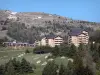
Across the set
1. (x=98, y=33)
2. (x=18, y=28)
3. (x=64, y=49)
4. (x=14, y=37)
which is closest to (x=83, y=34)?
(x=98, y=33)

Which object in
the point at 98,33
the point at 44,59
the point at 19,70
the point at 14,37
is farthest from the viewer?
the point at 14,37

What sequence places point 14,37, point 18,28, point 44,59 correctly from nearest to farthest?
point 44,59
point 14,37
point 18,28

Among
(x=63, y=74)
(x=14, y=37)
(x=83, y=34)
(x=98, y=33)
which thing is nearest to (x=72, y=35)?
(x=83, y=34)

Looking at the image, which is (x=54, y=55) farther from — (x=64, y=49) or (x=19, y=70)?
(x=19, y=70)

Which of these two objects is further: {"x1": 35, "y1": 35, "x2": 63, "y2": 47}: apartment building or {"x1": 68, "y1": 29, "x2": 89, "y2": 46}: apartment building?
{"x1": 35, "y1": 35, "x2": 63, "y2": 47}: apartment building

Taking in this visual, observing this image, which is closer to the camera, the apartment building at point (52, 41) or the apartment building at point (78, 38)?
the apartment building at point (78, 38)

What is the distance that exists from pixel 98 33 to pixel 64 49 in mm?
16521

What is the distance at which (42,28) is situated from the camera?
16000 centimetres

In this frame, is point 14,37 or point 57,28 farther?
point 57,28

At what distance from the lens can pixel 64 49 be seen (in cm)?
5975

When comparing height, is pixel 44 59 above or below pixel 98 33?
below

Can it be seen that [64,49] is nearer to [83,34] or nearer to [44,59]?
[44,59]

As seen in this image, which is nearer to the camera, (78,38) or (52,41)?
(78,38)

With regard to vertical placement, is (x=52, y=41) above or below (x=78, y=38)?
below
